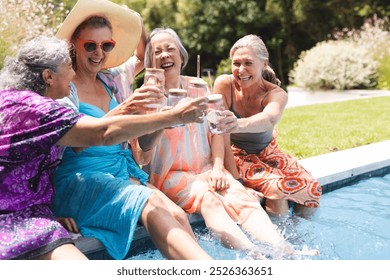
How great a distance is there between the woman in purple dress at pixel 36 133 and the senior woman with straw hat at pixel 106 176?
0.35 m

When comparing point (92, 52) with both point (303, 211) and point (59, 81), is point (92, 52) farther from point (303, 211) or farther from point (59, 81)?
point (303, 211)

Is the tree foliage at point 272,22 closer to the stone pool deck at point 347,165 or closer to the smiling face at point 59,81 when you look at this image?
the stone pool deck at point 347,165

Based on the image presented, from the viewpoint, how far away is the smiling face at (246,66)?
4.45 meters

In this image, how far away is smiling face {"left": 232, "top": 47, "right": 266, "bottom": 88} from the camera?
175 inches

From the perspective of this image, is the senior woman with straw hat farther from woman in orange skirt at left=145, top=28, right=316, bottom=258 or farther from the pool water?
the pool water

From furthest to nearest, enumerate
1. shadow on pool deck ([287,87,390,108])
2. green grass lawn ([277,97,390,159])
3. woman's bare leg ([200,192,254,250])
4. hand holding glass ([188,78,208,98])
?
shadow on pool deck ([287,87,390,108]), green grass lawn ([277,97,390,159]), woman's bare leg ([200,192,254,250]), hand holding glass ([188,78,208,98])

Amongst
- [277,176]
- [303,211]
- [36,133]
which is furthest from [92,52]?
[303,211]

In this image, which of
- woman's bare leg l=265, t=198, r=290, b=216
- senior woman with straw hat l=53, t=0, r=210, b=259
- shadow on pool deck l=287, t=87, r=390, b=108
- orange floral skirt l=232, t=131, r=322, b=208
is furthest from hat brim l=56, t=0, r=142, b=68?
shadow on pool deck l=287, t=87, r=390, b=108

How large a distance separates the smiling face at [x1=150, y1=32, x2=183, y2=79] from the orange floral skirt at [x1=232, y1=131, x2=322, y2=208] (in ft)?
3.79

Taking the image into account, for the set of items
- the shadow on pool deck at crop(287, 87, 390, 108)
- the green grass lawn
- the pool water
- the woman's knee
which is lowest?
the shadow on pool deck at crop(287, 87, 390, 108)

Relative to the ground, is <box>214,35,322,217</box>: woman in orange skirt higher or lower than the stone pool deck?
higher

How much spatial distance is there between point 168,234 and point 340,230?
2.03 metres

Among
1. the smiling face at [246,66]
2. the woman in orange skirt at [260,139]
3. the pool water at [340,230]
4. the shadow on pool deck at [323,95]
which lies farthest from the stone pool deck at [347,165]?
the shadow on pool deck at [323,95]

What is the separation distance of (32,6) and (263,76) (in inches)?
252
